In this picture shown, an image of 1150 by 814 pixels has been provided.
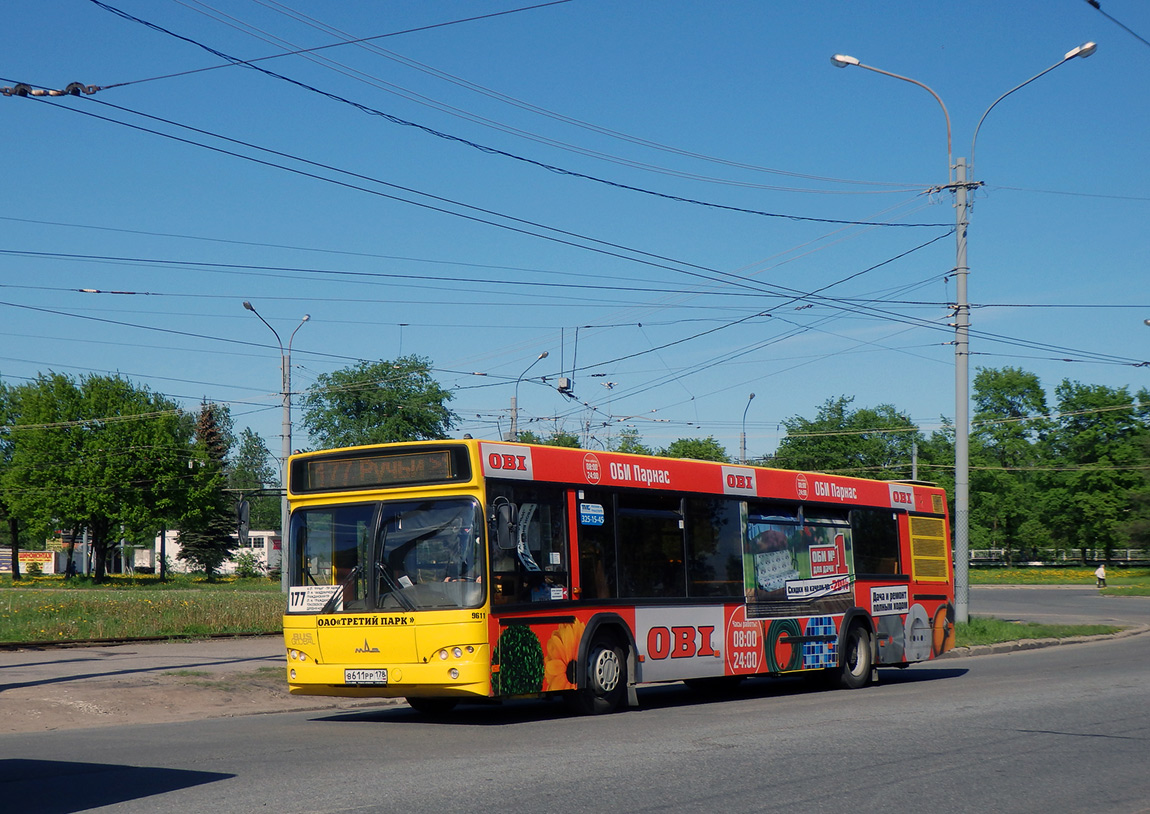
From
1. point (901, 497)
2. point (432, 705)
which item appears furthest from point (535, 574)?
point (901, 497)

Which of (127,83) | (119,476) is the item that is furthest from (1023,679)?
(119,476)

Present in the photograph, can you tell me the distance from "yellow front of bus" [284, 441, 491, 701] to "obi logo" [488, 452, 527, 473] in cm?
28

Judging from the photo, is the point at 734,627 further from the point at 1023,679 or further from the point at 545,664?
the point at 1023,679

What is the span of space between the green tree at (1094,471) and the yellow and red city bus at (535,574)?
78.1 meters

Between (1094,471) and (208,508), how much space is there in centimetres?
6375

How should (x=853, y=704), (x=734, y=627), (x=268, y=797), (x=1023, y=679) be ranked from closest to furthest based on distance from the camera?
(x=268, y=797) → (x=853, y=704) → (x=734, y=627) → (x=1023, y=679)

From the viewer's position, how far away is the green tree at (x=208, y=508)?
75562 millimetres

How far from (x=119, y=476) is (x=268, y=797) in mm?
68307

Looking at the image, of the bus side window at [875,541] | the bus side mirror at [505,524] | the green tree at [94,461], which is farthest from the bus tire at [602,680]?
the green tree at [94,461]

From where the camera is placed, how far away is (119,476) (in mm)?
70750

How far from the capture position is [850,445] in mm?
104312

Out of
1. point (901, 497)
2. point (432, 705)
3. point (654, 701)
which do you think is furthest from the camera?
point (901, 497)

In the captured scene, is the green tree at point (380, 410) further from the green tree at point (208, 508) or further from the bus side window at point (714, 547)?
the bus side window at point (714, 547)

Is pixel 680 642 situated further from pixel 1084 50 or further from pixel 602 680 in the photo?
pixel 1084 50
